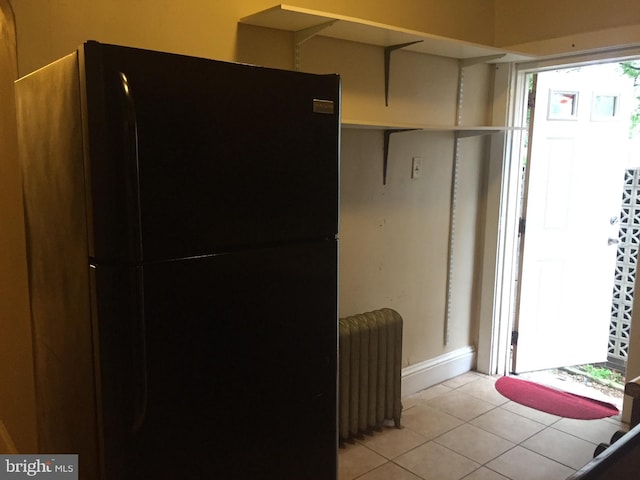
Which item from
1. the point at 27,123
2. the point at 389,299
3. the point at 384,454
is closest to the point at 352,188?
the point at 389,299

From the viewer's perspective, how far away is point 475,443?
2.65 meters

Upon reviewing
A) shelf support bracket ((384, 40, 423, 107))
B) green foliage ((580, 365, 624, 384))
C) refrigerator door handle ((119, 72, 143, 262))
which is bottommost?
green foliage ((580, 365, 624, 384))

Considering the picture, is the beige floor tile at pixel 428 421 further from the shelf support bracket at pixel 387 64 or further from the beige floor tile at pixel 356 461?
the shelf support bracket at pixel 387 64

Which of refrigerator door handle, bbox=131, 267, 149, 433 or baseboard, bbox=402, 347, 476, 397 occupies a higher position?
refrigerator door handle, bbox=131, 267, 149, 433

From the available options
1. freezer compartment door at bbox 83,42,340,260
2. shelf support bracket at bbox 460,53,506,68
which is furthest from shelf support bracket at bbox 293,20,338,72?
shelf support bracket at bbox 460,53,506,68

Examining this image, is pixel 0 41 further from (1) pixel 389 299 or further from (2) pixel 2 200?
(1) pixel 389 299

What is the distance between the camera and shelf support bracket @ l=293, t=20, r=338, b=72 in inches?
85.7

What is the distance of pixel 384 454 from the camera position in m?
2.54

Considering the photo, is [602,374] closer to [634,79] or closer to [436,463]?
[436,463]

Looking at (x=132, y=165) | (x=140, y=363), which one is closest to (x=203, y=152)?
(x=132, y=165)

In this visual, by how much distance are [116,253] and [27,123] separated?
0.67 meters

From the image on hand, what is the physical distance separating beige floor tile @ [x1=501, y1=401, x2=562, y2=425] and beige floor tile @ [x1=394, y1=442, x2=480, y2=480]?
0.65m

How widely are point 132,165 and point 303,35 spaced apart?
1391mm

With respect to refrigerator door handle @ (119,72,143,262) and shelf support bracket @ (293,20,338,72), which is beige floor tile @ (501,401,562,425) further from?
refrigerator door handle @ (119,72,143,262)
